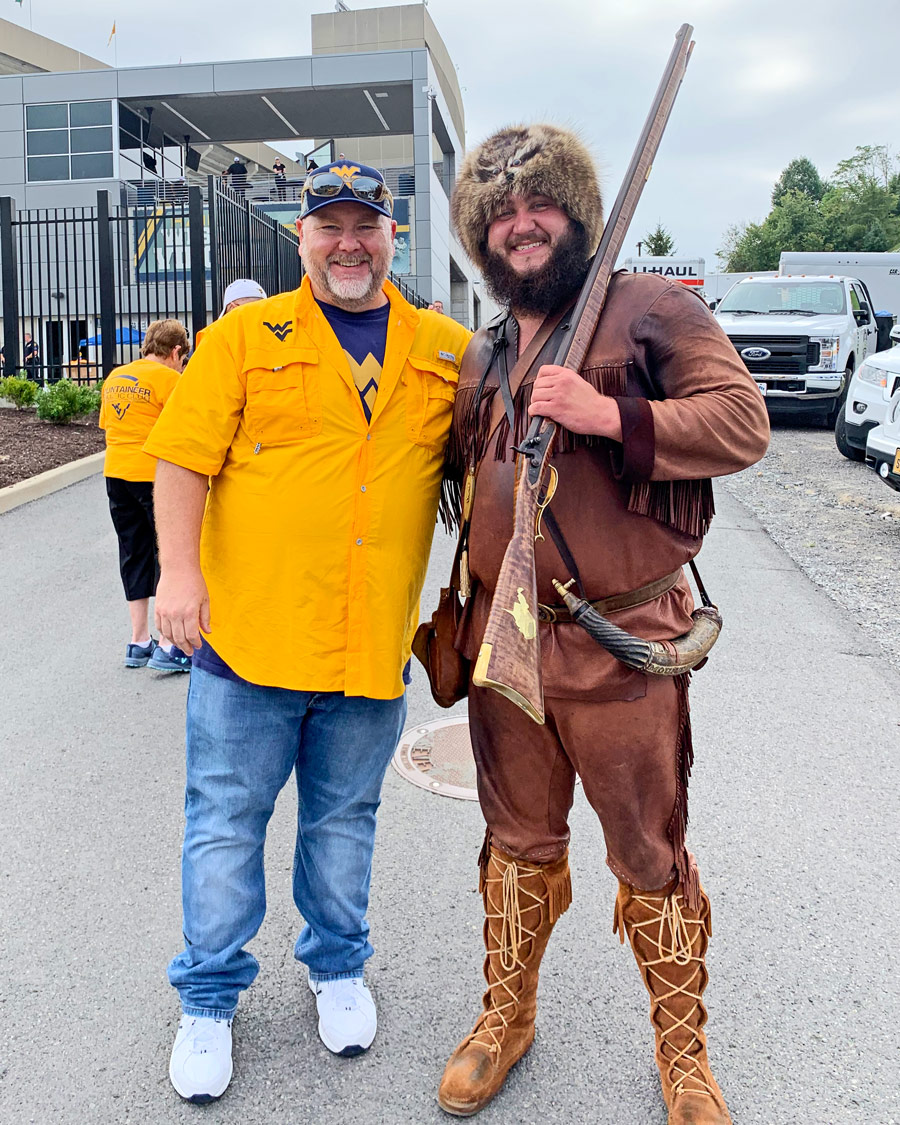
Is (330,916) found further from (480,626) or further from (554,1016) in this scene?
(480,626)

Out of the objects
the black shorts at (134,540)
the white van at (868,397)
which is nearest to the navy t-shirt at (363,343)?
the black shorts at (134,540)

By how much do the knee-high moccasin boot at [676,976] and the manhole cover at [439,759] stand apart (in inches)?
64.9

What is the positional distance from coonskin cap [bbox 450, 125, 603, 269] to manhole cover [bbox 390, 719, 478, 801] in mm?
2406

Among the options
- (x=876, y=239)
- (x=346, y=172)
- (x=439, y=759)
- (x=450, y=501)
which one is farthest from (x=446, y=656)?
(x=876, y=239)

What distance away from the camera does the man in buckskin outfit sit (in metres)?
2.17

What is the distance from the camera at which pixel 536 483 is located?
2.08 m

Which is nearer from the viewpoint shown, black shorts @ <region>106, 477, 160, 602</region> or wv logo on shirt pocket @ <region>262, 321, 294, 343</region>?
wv logo on shirt pocket @ <region>262, 321, 294, 343</region>

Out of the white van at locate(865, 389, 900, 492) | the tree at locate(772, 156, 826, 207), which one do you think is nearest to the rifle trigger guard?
the white van at locate(865, 389, 900, 492)

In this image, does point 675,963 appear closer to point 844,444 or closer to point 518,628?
point 518,628

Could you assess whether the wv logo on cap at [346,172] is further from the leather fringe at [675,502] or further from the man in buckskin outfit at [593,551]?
the leather fringe at [675,502]

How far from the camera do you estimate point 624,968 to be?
289 cm

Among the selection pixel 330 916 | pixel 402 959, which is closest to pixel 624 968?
pixel 402 959

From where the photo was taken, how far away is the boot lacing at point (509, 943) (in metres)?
2.47

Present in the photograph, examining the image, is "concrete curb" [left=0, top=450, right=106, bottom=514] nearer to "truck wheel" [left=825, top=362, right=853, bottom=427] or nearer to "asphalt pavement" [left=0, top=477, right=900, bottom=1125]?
"asphalt pavement" [left=0, top=477, right=900, bottom=1125]
